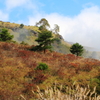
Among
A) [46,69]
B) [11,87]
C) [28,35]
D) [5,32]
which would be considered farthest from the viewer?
[28,35]

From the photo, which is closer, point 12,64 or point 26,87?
point 26,87

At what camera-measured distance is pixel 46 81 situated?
9.41 m

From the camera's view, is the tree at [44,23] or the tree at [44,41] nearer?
the tree at [44,41]

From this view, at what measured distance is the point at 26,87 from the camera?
8062mm

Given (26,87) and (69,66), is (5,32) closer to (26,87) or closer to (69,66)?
(69,66)

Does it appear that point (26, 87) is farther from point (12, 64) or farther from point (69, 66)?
point (69, 66)

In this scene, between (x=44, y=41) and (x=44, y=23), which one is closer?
(x=44, y=41)

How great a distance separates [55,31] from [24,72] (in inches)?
3185

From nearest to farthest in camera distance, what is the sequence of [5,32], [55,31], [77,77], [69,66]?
1. [77,77]
2. [69,66]
3. [5,32]
4. [55,31]

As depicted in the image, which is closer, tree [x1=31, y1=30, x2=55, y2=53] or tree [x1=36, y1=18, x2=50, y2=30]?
tree [x1=31, y1=30, x2=55, y2=53]

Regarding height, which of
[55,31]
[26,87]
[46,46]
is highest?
[55,31]

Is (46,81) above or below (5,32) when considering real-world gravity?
below

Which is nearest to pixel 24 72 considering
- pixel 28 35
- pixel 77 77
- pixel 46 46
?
pixel 77 77

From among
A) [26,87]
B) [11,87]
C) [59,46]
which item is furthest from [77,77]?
[59,46]
